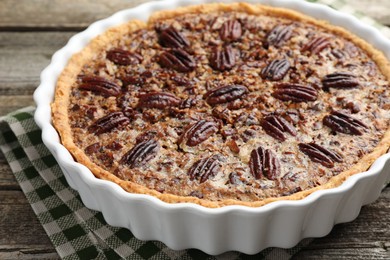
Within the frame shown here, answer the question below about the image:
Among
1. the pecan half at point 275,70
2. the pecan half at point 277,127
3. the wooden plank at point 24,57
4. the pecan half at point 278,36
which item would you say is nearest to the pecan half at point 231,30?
the pecan half at point 278,36

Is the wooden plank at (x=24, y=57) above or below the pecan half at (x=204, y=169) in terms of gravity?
below

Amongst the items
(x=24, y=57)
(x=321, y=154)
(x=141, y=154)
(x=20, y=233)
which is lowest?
(x=20, y=233)

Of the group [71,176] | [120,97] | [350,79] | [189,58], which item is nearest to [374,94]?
[350,79]

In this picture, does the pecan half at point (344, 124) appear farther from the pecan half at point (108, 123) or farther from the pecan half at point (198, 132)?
the pecan half at point (108, 123)

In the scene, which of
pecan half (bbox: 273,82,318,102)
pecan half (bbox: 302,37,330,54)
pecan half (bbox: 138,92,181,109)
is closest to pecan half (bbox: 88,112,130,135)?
pecan half (bbox: 138,92,181,109)

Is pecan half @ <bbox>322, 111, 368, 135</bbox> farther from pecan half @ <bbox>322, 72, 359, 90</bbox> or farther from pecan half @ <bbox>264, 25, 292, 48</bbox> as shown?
pecan half @ <bbox>264, 25, 292, 48</bbox>

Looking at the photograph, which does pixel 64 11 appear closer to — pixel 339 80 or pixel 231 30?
pixel 231 30

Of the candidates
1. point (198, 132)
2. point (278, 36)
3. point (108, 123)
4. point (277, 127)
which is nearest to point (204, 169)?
point (198, 132)
